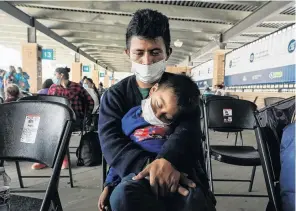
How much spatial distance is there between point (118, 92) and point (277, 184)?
0.78 meters

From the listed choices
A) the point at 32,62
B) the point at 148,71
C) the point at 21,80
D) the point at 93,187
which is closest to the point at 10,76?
the point at 21,80

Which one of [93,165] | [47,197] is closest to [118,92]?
[47,197]

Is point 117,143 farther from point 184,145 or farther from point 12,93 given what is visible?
point 12,93

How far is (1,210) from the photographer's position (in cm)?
93

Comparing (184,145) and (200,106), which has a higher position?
(200,106)

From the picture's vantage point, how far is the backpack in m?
2.87

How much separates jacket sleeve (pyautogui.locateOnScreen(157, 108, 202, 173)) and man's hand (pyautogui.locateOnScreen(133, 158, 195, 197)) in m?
0.04

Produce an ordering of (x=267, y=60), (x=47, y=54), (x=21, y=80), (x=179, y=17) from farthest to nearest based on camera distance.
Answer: (x=47, y=54), (x=179, y=17), (x=21, y=80), (x=267, y=60)

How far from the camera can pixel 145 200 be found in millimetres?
888

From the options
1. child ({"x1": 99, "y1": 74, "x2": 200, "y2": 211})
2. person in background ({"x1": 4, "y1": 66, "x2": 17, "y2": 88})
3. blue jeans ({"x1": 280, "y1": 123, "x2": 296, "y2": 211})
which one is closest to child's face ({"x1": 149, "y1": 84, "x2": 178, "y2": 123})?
child ({"x1": 99, "y1": 74, "x2": 200, "y2": 211})

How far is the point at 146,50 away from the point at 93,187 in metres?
1.88

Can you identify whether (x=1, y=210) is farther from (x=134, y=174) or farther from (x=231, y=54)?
(x=231, y=54)

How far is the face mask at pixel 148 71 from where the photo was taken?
4.13 ft

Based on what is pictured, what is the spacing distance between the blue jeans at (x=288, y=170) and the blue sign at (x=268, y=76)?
5.25 metres
